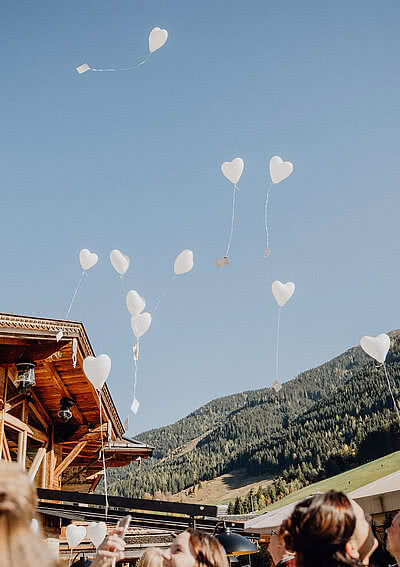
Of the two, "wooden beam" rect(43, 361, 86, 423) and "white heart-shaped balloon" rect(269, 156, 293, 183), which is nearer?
"white heart-shaped balloon" rect(269, 156, 293, 183)

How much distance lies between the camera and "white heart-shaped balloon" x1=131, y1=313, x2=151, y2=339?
22.5ft

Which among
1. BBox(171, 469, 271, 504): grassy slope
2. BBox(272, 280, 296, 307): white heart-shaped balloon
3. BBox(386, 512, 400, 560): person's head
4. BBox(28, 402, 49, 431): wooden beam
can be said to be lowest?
BBox(386, 512, 400, 560): person's head

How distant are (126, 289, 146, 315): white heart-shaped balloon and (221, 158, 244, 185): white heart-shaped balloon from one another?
1.74 metres

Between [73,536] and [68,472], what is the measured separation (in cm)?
700

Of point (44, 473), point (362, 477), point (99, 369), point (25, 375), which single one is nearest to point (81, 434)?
point (44, 473)

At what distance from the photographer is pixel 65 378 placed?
9.87 meters

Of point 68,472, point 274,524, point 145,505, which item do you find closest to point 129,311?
point 145,505

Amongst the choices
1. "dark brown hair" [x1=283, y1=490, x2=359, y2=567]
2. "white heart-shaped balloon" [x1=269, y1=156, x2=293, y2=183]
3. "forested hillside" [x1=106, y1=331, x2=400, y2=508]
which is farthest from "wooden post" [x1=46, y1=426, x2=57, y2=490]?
"forested hillside" [x1=106, y1=331, x2=400, y2=508]

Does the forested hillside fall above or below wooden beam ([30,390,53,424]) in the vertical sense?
above

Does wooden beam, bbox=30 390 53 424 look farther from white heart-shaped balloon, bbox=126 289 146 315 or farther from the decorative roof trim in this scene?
white heart-shaped balloon, bbox=126 289 146 315

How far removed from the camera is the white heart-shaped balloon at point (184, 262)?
22.8ft

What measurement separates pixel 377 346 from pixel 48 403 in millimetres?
5989

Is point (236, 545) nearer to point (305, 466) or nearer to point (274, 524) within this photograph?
point (274, 524)

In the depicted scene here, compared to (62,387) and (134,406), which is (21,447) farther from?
(134,406)
